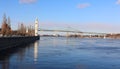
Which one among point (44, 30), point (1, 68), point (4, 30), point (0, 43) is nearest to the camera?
point (1, 68)

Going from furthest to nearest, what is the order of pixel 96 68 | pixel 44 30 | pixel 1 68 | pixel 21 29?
pixel 44 30 → pixel 21 29 → pixel 96 68 → pixel 1 68

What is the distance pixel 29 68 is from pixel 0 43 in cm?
2147

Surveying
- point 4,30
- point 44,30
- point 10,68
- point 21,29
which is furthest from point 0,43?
point 44,30

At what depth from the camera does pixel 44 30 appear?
185250 millimetres

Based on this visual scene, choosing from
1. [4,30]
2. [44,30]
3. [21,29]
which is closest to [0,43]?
[4,30]

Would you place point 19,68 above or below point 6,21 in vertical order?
below

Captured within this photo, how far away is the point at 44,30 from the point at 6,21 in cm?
10815

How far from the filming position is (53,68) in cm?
2053

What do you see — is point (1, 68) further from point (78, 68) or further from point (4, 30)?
point (4, 30)

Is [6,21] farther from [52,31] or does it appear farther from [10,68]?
[52,31]

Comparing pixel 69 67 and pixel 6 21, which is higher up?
pixel 6 21

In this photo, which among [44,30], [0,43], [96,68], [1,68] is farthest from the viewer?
[44,30]

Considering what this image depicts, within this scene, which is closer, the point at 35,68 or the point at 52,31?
the point at 35,68

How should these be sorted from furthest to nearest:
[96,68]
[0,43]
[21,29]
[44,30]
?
[44,30]
[21,29]
[0,43]
[96,68]
